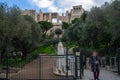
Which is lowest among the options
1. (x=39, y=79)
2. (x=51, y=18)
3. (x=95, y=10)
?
(x=39, y=79)

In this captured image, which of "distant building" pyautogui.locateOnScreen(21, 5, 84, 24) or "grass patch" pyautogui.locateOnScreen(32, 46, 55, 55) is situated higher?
"distant building" pyautogui.locateOnScreen(21, 5, 84, 24)

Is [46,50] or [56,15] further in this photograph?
[56,15]

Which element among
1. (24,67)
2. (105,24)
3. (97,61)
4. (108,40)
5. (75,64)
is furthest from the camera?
(108,40)

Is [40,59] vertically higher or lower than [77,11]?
lower

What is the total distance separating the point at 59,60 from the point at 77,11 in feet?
437

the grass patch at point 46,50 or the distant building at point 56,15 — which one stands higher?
the distant building at point 56,15

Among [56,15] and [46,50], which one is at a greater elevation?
[56,15]

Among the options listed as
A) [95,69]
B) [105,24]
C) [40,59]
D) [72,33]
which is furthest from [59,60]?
[72,33]

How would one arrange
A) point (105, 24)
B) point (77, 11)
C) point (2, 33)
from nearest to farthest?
1. point (2, 33)
2. point (105, 24)
3. point (77, 11)

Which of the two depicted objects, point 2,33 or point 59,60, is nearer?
point 59,60

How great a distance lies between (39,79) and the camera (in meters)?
19.5

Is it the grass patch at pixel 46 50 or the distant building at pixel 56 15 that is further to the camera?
the distant building at pixel 56 15

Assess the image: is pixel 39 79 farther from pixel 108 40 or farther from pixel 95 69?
pixel 108 40

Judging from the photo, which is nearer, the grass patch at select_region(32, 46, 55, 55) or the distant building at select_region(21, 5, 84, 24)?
the grass patch at select_region(32, 46, 55, 55)
